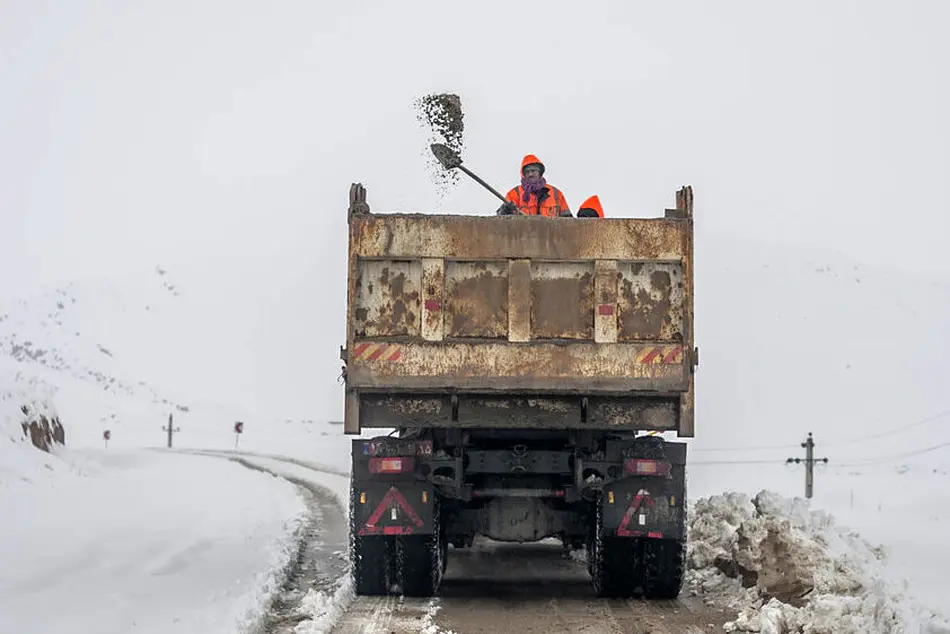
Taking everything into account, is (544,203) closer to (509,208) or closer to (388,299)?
(509,208)

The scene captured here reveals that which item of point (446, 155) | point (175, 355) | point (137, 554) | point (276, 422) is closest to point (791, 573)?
point (446, 155)

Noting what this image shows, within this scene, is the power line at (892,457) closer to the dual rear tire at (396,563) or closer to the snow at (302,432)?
the snow at (302,432)

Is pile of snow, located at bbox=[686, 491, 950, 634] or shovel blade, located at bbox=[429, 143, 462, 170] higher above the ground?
shovel blade, located at bbox=[429, 143, 462, 170]

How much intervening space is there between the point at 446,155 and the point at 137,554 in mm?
4529

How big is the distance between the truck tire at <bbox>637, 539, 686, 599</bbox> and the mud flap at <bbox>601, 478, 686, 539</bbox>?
132 millimetres

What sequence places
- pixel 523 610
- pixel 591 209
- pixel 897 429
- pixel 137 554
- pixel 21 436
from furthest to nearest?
pixel 897 429 < pixel 21 436 < pixel 137 554 < pixel 591 209 < pixel 523 610

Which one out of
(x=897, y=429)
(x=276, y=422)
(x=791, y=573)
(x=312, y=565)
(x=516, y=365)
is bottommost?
(x=276, y=422)

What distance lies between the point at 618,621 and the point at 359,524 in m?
2.15

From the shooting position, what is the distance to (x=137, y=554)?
10852 mm

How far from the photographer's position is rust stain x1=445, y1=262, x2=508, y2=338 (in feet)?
29.1

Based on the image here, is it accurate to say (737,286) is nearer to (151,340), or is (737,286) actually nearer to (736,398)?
(736,398)

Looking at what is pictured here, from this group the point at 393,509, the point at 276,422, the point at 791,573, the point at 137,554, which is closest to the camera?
the point at 791,573

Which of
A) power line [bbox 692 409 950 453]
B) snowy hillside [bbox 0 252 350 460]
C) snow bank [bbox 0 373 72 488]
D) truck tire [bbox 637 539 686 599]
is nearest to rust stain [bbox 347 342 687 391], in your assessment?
truck tire [bbox 637 539 686 599]

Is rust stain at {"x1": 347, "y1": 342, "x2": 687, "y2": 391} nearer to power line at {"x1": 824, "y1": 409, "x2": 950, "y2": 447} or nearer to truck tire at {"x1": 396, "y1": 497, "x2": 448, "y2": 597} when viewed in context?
truck tire at {"x1": 396, "y1": 497, "x2": 448, "y2": 597}
